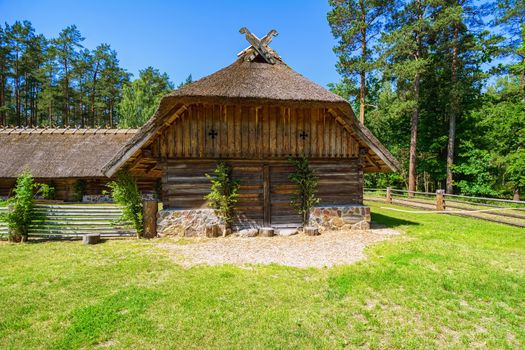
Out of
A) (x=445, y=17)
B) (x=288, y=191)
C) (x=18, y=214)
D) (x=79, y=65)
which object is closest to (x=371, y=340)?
(x=288, y=191)

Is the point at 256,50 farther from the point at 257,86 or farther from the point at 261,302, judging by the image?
the point at 261,302

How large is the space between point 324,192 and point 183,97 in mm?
6098

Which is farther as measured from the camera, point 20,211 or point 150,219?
point 150,219

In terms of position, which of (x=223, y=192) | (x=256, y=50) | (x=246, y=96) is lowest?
(x=223, y=192)

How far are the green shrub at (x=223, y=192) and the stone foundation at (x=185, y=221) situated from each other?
0.30 metres

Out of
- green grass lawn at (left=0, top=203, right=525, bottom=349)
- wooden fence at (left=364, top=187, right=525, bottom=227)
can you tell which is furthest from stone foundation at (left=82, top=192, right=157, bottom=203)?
wooden fence at (left=364, top=187, right=525, bottom=227)

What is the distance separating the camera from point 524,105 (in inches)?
643

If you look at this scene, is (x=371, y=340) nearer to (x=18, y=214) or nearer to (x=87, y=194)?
(x=18, y=214)

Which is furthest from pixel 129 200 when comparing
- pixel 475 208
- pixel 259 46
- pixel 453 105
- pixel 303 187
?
pixel 453 105

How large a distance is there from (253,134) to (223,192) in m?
2.34

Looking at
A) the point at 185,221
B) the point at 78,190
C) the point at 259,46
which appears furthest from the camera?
the point at 78,190

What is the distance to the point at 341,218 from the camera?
9789 millimetres

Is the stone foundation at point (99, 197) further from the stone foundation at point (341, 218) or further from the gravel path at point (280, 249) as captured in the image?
the stone foundation at point (341, 218)

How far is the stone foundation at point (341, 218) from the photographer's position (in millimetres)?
9680
